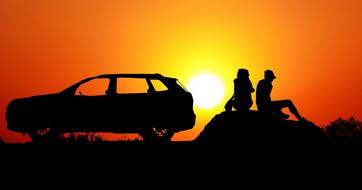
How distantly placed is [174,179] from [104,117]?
7190 mm

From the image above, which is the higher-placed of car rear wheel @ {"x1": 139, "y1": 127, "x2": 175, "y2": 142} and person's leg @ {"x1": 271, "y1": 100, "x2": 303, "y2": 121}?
person's leg @ {"x1": 271, "y1": 100, "x2": 303, "y2": 121}

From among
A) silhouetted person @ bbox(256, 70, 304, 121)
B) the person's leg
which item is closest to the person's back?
silhouetted person @ bbox(256, 70, 304, 121)

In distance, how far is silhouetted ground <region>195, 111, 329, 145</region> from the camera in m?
10.0

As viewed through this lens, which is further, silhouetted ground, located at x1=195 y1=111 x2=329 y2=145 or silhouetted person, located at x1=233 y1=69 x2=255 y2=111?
silhouetted person, located at x1=233 y1=69 x2=255 y2=111

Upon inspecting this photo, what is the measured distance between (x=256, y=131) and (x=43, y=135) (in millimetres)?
5919

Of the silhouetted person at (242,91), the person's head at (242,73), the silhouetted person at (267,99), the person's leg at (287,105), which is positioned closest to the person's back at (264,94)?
the silhouetted person at (267,99)

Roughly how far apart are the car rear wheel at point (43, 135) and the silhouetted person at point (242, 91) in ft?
17.4

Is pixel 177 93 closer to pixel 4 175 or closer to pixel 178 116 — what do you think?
pixel 178 116

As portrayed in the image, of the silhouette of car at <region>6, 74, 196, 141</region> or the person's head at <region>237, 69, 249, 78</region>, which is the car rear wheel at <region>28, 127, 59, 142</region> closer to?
the silhouette of car at <region>6, 74, 196, 141</region>

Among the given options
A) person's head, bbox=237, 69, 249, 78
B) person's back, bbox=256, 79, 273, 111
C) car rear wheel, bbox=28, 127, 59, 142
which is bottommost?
car rear wheel, bbox=28, 127, 59, 142

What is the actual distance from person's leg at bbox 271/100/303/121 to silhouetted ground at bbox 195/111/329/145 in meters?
0.26

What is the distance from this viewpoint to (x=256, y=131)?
10227 mm

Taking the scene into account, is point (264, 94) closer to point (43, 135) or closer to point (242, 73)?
point (242, 73)

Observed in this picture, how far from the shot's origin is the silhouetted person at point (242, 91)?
10.4m
